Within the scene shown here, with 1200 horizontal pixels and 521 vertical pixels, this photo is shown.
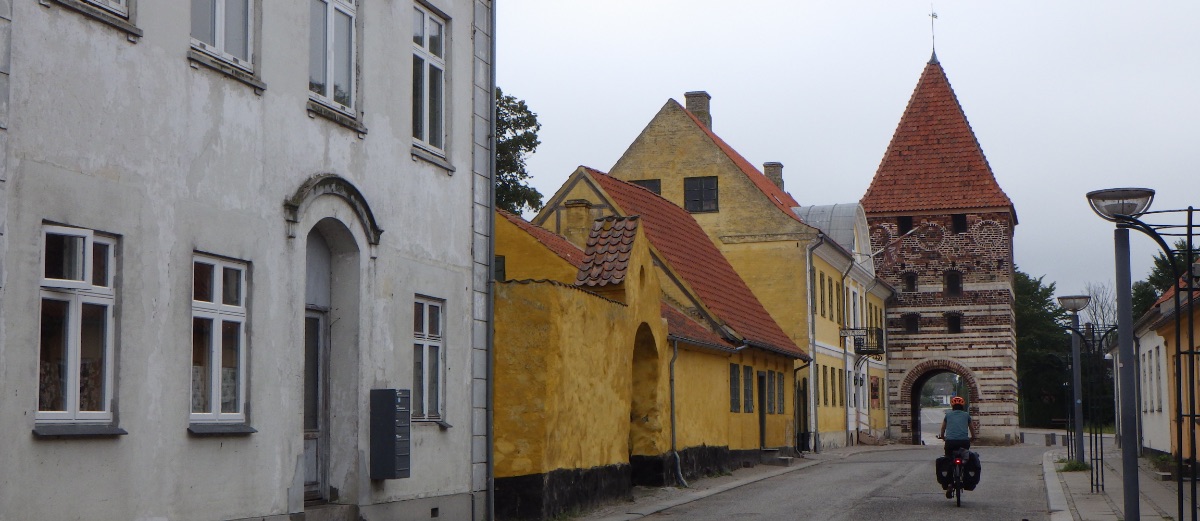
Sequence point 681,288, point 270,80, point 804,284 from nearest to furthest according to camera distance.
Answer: point 270,80 → point 681,288 → point 804,284

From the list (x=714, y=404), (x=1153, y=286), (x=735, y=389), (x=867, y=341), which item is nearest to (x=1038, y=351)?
(x=1153, y=286)

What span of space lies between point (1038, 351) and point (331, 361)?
7057cm

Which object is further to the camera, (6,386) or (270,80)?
(270,80)

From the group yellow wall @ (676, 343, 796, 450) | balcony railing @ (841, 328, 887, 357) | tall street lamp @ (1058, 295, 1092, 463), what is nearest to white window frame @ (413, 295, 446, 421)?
yellow wall @ (676, 343, 796, 450)

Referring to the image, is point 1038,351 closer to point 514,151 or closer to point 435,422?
point 514,151

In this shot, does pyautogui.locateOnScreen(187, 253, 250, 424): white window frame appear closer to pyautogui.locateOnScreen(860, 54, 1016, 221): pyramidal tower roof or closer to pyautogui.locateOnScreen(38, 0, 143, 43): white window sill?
pyautogui.locateOnScreen(38, 0, 143, 43): white window sill

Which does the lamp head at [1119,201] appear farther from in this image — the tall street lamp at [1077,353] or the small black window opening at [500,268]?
the small black window opening at [500,268]

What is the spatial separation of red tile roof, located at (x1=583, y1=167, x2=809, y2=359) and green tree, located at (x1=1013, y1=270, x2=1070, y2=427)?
43233 mm

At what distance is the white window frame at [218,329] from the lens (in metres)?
10.5

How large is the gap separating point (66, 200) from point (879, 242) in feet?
163

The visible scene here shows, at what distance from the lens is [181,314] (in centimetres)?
1015

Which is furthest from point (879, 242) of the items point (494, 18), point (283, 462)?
point (283, 462)

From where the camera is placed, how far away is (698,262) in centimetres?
3139

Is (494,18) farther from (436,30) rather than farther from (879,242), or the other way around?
(879,242)
